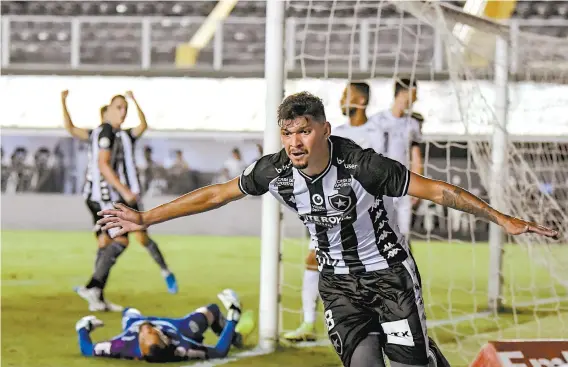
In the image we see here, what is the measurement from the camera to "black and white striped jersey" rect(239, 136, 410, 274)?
3576 millimetres

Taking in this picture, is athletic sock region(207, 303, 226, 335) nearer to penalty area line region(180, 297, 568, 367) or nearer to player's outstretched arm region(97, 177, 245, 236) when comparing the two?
penalty area line region(180, 297, 568, 367)

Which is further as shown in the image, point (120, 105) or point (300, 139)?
point (120, 105)

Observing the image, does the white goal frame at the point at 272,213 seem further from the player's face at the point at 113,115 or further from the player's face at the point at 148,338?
the player's face at the point at 113,115

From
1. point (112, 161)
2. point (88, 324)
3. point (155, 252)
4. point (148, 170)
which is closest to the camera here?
point (88, 324)

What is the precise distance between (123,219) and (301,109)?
0.84 meters

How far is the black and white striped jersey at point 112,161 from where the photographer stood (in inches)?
312

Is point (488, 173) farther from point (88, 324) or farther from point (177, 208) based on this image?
point (177, 208)

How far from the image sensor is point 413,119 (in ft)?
23.2

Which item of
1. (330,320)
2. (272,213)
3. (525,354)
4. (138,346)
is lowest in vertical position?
(138,346)

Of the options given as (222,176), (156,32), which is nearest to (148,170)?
(222,176)

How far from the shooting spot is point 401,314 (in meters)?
3.75

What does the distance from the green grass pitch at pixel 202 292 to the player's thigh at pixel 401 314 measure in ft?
6.71

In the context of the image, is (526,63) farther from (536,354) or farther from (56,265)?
(56,265)

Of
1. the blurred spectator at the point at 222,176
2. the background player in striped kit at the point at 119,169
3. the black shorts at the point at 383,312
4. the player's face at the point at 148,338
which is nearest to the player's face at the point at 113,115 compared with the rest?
the background player in striped kit at the point at 119,169
